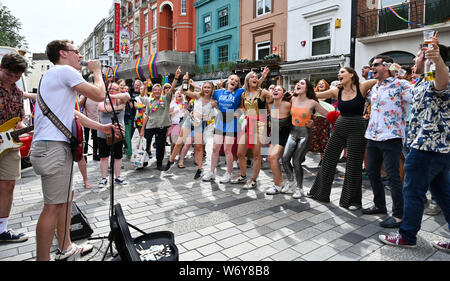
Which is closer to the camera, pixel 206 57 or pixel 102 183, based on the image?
pixel 102 183

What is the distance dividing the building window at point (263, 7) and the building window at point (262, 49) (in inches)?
75.1

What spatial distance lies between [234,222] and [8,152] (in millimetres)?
2664

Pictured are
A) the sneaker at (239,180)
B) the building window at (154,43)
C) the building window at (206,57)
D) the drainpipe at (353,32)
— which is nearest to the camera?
the sneaker at (239,180)

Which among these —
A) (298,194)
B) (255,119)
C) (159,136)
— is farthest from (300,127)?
(159,136)

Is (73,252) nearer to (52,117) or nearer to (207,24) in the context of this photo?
(52,117)

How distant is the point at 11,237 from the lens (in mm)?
3133

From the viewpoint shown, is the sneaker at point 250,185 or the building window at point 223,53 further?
the building window at point 223,53

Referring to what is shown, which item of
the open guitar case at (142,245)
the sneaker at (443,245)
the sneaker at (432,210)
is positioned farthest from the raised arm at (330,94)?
the open guitar case at (142,245)

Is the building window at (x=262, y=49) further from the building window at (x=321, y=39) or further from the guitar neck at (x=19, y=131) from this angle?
the guitar neck at (x=19, y=131)

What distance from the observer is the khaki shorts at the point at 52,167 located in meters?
2.31

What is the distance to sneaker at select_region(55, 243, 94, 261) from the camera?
2.73 meters

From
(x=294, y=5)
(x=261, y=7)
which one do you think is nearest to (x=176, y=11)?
(x=261, y=7)

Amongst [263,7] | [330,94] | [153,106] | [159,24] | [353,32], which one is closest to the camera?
[330,94]

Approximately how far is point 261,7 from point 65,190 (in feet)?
64.2
